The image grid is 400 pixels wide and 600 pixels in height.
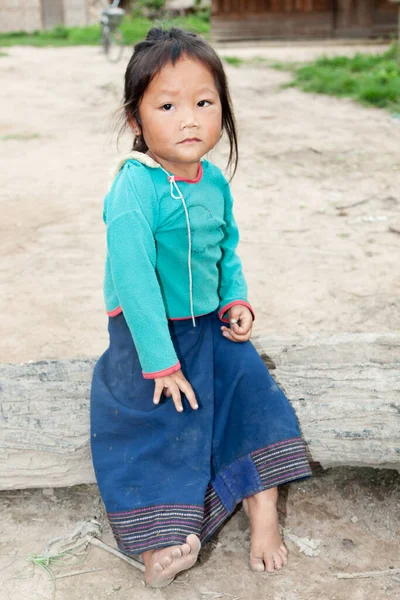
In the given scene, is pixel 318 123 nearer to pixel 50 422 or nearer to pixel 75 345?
pixel 75 345

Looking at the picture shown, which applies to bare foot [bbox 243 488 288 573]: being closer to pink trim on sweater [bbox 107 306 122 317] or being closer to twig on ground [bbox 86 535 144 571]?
twig on ground [bbox 86 535 144 571]

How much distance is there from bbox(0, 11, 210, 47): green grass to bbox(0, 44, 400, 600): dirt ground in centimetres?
616

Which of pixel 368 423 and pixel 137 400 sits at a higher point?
pixel 137 400

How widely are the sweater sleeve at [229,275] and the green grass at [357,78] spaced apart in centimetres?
557

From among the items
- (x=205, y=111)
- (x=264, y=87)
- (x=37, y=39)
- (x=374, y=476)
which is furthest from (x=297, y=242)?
(x=37, y=39)

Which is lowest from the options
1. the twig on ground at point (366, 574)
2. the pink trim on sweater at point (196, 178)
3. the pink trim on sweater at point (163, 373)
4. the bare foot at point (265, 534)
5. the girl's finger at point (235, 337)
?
the twig on ground at point (366, 574)

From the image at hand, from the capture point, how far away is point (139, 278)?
184cm

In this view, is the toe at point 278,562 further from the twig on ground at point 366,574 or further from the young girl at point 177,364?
the twig on ground at point 366,574

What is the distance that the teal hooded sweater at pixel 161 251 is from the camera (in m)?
1.84

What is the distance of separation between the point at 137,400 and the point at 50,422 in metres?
0.29

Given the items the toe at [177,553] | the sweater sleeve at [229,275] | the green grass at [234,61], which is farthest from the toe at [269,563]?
the green grass at [234,61]

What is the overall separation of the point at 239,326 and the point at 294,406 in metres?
0.27

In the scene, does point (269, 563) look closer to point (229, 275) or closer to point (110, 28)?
point (229, 275)

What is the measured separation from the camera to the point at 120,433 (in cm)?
198
